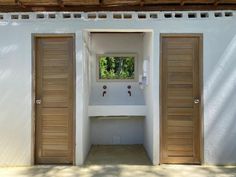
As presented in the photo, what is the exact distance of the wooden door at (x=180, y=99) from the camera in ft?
18.9

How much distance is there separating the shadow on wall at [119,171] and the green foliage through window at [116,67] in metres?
2.48

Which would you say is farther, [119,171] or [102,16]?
[102,16]

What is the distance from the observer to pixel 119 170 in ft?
17.9

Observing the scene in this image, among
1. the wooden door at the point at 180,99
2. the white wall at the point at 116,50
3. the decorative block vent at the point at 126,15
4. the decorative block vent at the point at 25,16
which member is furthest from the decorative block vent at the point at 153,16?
the decorative block vent at the point at 25,16

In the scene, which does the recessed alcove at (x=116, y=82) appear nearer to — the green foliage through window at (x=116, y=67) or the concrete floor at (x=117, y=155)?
the green foliage through window at (x=116, y=67)

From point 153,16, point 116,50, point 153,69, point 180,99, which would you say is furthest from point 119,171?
point 116,50

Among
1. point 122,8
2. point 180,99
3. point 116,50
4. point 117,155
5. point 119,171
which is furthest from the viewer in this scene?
point 116,50

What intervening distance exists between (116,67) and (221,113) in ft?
9.01

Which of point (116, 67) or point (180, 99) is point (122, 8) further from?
point (116, 67)

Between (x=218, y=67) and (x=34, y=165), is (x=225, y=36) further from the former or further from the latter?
(x=34, y=165)

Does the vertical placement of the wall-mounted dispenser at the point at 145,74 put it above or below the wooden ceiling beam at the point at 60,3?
below

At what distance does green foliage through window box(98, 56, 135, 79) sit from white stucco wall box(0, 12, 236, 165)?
1809 millimetres

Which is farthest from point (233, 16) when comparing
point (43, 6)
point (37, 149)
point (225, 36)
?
point (37, 149)

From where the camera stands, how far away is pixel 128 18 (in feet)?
18.8
